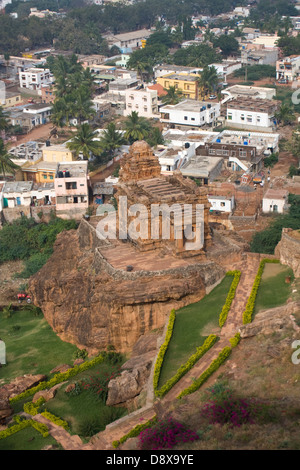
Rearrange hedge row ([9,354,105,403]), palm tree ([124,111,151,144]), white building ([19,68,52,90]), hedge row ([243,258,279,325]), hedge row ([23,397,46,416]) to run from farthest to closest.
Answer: white building ([19,68,52,90]) < palm tree ([124,111,151,144]) < hedge row ([9,354,105,403]) < hedge row ([243,258,279,325]) < hedge row ([23,397,46,416])

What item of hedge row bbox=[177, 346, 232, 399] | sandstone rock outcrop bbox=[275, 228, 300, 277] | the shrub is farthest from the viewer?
sandstone rock outcrop bbox=[275, 228, 300, 277]

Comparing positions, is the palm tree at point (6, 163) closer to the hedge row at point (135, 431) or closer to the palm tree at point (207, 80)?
the palm tree at point (207, 80)

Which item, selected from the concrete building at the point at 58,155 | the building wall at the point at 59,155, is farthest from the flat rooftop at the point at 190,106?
the building wall at the point at 59,155

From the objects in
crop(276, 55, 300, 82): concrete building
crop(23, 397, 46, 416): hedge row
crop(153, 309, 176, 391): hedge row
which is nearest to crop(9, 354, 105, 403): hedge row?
crop(23, 397, 46, 416): hedge row

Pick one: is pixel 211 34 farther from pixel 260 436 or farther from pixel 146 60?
pixel 260 436

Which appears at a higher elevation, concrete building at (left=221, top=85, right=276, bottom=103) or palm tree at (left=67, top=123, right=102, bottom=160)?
palm tree at (left=67, top=123, right=102, bottom=160)

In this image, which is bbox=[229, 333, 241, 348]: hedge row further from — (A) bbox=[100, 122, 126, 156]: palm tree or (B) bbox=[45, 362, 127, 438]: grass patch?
(A) bbox=[100, 122, 126, 156]: palm tree

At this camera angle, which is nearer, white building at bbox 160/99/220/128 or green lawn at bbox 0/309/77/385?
green lawn at bbox 0/309/77/385
